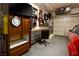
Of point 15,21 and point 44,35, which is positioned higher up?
point 15,21

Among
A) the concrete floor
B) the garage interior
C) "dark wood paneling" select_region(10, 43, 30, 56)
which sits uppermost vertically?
the garage interior

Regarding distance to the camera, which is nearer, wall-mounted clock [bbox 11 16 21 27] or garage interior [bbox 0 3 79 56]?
garage interior [bbox 0 3 79 56]

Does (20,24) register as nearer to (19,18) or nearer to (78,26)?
(19,18)

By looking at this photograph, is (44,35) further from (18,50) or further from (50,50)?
(18,50)

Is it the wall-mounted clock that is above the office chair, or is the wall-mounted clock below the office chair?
above

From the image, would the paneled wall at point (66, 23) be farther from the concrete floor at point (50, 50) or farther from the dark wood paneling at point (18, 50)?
the dark wood paneling at point (18, 50)

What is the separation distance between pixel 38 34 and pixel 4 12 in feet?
8.67

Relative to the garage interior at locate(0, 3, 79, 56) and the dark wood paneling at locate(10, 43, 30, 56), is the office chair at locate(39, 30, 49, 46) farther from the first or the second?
the dark wood paneling at locate(10, 43, 30, 56)

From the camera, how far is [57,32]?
322 centimetres

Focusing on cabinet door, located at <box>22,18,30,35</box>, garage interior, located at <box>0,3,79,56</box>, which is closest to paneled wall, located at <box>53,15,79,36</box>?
garage interior, located at <box>0,3,79,56</box>

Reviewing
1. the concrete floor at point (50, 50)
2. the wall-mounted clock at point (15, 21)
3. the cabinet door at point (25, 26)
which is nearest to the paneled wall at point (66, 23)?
the concrete floor at point (50, 50)

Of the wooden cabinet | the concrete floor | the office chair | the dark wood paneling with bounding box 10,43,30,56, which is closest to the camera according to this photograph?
the wooden cabinet

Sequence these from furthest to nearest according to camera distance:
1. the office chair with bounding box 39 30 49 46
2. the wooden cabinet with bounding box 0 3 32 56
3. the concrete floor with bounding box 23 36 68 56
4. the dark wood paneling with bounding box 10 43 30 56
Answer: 1. the office chair with bounding box 39 30 49 46
2. the concrete floor with bounding box 23 36 68 56
3. the dark wood paneling with bounding box 10 43 30 56
4. the wooden cabinet with bounding box 0 3 32 56

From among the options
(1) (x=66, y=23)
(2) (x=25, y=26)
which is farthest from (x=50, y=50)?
(2) (x=25, y=26)
